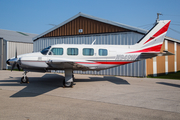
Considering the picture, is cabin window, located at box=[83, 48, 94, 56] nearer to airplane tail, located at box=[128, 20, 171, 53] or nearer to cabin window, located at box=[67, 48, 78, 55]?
cabin window, located at box=[67, 48, 78, 55]

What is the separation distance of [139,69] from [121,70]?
2.03 m

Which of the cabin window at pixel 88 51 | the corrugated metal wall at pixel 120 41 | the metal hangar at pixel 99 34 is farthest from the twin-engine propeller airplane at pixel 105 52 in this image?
the corrugated metal wall at pixel 120 41

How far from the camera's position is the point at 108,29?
18.9 meters

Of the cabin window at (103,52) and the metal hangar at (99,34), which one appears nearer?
the cabin window at (103,52)

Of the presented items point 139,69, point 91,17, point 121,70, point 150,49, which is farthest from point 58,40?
point 150,49

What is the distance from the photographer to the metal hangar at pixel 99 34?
683 inches

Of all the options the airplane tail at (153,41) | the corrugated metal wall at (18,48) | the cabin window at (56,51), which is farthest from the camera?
the corrugated metal wall at (18,48)

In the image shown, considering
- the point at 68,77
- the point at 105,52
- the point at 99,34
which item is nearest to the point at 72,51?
the point at 68,77

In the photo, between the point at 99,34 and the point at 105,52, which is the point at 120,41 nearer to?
the point at 99,34

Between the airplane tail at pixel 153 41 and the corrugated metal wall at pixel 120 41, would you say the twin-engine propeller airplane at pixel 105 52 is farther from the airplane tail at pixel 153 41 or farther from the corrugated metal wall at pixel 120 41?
the corrugated metal wall at pixel 120 41

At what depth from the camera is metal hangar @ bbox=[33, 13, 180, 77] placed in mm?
17359

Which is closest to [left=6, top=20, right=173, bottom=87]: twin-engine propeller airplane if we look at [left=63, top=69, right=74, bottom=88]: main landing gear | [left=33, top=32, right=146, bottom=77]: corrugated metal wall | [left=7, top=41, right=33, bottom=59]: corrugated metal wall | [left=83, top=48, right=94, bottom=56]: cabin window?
[left=83, top=48, right=94, bottom=56]: cabin window

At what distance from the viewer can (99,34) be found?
19.6m

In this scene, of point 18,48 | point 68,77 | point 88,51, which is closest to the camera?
point 68,77
